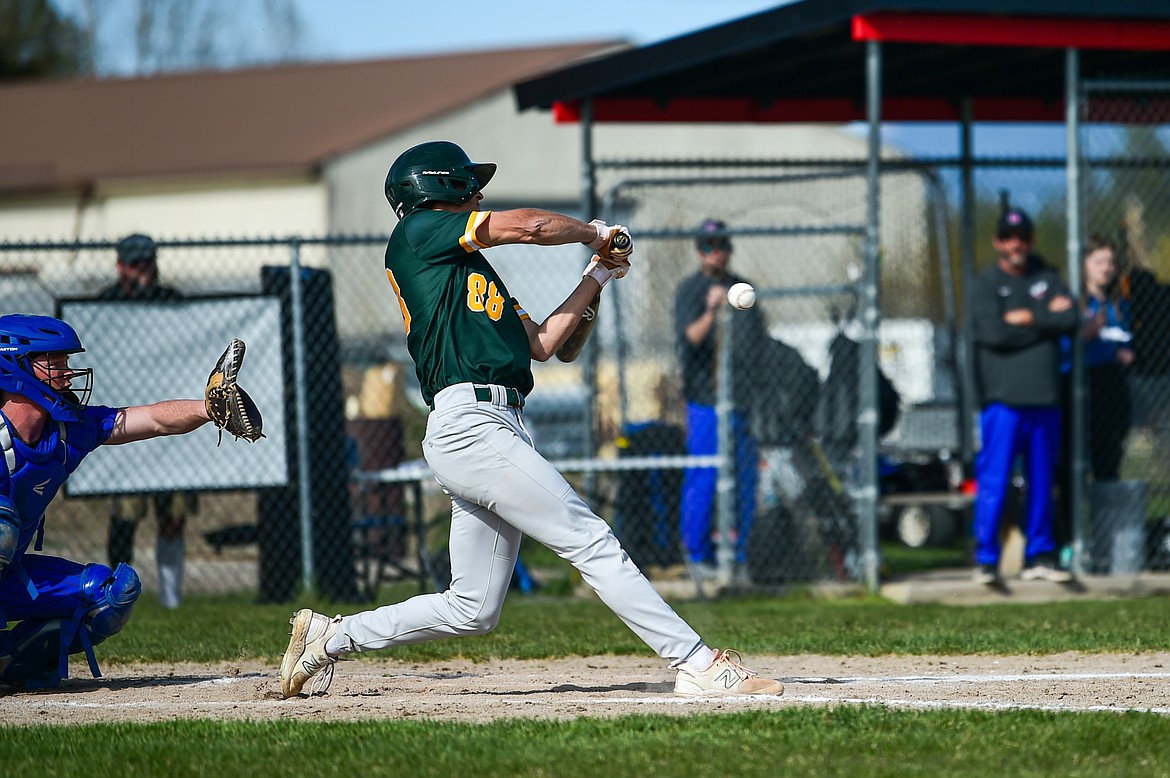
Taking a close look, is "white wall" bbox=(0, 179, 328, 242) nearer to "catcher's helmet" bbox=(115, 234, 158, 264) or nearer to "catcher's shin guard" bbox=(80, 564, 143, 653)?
"catcher's helmet" bbox=(115, 234, 158, 264)

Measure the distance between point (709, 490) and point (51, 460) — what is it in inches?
193

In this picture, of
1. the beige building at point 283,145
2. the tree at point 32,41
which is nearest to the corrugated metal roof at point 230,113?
the beige building at point 283,145

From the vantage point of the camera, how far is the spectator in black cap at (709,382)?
375 inches

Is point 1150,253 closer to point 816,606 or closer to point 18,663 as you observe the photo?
point 816,606

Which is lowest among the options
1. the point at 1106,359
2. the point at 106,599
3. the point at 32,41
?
the point at 106,599

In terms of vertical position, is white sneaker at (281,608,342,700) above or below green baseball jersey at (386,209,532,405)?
below

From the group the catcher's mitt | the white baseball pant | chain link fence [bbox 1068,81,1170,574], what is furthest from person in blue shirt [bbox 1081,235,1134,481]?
the catcher's mitt

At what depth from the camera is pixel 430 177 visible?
5273mm

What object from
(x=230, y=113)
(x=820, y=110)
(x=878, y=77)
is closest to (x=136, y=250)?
(x=878, y=77)

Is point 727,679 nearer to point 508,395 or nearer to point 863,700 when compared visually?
point 863,700

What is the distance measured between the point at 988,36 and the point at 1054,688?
524 cm

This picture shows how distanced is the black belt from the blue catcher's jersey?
5.28ft

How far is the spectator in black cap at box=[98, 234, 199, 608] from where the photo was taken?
360 inches

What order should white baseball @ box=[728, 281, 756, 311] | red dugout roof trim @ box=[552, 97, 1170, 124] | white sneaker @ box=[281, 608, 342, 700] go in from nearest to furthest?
white sneaker @ box=[281, 608, 342, 700], white baseball @ box=[728, 281, 756, 311], red dugout roof trim @ box=[552, 97, 1170, 124]
